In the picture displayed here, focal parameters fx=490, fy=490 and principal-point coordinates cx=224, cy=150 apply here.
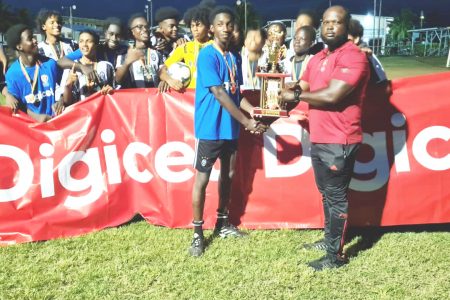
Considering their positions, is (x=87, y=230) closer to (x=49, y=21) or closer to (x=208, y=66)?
(x=208, y=66)

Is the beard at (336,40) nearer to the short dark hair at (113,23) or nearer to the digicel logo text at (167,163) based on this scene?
the digicel logo text at (167,163)

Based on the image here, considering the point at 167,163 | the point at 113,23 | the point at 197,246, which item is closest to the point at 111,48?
the point at 113,23

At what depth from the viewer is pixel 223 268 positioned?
13.8 feet

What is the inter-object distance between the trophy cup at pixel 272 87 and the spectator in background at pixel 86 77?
1.77 meters

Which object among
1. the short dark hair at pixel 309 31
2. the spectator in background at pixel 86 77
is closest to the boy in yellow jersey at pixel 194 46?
the spectator in background at pixel 86 77

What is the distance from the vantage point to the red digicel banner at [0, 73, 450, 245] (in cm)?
491

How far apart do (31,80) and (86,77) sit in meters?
0.58

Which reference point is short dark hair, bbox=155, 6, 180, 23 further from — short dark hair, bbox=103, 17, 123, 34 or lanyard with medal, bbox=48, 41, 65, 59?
lanyard with medal, bbox=48, 41, 65, 59

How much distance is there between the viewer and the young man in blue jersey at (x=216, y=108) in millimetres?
4188

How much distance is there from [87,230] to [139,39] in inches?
91.3

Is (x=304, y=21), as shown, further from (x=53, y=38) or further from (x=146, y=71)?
(x=53, y=38)

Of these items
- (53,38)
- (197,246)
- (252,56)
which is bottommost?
(197,246)

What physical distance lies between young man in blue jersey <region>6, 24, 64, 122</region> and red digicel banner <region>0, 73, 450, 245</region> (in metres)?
0.29

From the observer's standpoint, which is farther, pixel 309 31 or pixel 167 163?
pixel 309 31
